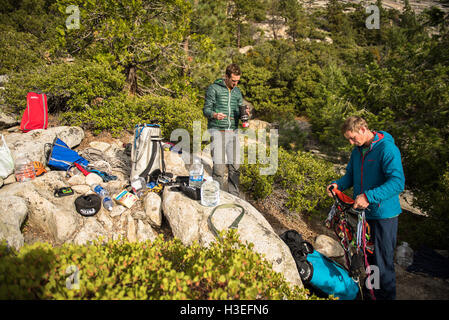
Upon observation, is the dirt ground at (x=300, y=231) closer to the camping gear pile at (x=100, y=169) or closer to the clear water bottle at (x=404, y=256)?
the clear water bottle at (x=404, y=256)

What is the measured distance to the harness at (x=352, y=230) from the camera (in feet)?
8.84

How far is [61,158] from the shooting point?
453 centimetres

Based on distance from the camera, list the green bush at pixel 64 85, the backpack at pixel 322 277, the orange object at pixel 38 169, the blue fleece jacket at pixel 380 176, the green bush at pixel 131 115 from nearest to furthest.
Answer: the blue fleece jacket at pixel 380 176, the backpack at pixel 322 277, the orange object at pixel 38 169, the green bush at pixel 64 85, the green bush at pixel 131 115

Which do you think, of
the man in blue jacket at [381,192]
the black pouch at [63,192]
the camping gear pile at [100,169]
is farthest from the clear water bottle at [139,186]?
the man in blue jacket at [381,192]

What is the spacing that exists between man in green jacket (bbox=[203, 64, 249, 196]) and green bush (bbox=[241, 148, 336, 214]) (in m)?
1.24

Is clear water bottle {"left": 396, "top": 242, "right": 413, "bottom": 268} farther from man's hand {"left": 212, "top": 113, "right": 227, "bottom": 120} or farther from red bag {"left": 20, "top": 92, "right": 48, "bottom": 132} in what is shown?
red bag {"left": 20, "top": 92, "right": 48, "bottom": 132}

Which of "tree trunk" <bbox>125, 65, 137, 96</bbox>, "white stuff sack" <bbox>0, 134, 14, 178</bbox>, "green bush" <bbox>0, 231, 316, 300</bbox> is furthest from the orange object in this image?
"tree trunk" <bbox>125, 65, 137, 96</bbox>

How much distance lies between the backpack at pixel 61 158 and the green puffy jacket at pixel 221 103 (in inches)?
104

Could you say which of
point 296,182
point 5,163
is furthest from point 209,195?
point 5,163

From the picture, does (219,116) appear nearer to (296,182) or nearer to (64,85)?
(296,182)

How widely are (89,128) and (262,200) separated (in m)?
5.20

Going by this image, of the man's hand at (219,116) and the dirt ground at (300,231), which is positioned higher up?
the man's hand at (219,116)

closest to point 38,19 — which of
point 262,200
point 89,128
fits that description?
point 89,128
